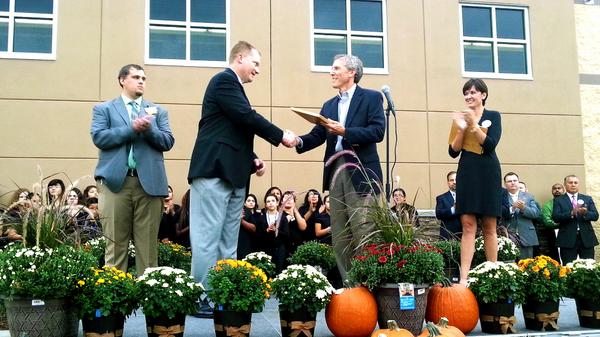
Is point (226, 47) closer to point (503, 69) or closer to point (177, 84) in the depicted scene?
point (177, 84)

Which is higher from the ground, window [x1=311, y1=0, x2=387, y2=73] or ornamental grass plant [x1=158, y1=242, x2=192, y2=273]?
window [x1=311, y1=0, x2=387, y2=73]

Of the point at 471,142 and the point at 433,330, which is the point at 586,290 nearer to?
the point at 471,142

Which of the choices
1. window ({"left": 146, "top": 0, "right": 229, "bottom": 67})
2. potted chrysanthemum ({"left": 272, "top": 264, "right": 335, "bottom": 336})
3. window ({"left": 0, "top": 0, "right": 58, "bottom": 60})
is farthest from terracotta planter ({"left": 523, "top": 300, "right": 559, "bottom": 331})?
window ({"left": 0, "top": 0, "right": 58, "bottom": 60})

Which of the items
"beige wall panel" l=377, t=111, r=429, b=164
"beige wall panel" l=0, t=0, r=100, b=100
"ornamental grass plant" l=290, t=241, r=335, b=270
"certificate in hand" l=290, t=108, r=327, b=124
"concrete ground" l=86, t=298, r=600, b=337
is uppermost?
"beige wall panel" l=0, t=0, r=100, b=100

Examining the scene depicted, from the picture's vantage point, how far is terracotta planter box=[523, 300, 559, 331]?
395cm

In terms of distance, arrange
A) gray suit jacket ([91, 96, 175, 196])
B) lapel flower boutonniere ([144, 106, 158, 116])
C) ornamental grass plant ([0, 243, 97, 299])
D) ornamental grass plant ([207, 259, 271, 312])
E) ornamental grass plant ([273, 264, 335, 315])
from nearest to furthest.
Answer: ornamental grass plant ([0, 243, 97, 299]) < ornamental grass plant ([207, 259, 271, 312]) < ornamental grass plant ([273, 264, 335, 315]) < gray suit jacket ([91, 96, 175, 196]) < lapel flower boutonniere ([144, 106, 158, 116])

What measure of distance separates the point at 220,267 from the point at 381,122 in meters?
1.70

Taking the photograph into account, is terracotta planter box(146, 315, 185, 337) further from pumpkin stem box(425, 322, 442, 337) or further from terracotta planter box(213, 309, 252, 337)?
pumpkin stem box(425, 322, 442, 337)

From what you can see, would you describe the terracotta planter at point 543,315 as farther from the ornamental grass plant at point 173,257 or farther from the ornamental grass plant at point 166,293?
the ornamental grass plant at point 173,257

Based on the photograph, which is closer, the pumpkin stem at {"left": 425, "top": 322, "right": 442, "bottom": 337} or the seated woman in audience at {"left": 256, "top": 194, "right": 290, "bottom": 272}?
the pumpkin stem at {"left": 425, "top": 322, "right": 442, "bottom": 337}

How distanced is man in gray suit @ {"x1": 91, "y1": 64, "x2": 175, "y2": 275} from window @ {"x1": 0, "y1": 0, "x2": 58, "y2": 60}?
5.15 meters

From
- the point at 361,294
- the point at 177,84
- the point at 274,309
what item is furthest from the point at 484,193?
the point at 177,84

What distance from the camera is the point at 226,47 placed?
9.53m

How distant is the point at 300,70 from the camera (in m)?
9.67
